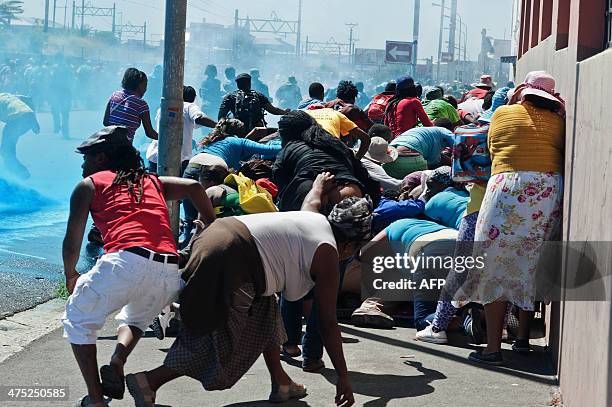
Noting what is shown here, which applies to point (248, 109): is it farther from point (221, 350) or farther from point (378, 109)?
point (221, 350)

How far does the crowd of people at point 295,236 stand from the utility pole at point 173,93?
0.99ft

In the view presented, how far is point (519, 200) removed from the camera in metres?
6.59

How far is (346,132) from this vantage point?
954cm

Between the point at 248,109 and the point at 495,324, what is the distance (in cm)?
590

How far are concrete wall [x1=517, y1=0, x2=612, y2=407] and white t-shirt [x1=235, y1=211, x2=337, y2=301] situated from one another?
1.27 m

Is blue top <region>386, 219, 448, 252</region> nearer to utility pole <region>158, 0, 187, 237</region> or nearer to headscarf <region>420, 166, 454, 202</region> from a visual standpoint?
headscarf <region>420, 166, 454, 202</region>

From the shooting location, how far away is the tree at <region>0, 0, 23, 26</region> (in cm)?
2341

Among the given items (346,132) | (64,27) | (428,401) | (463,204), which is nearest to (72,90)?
(64,27)

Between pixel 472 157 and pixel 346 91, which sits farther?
pixel 346 91

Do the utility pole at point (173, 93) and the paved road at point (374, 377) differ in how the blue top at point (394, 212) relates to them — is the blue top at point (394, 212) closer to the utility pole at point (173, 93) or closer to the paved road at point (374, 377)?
the paved road at point (374, 377)

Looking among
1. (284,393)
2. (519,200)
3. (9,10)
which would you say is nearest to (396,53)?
(9,10)

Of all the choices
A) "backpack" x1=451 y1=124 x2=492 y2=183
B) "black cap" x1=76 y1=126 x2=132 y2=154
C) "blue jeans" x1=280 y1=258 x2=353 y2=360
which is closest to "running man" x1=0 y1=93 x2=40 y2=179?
"blue jeans" x1=280 y1=258 x2=353 y2=360

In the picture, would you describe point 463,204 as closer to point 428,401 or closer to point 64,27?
point 428,401

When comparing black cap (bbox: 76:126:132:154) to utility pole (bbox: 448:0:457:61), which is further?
utility pole (bbox: 448:0:457:61)
